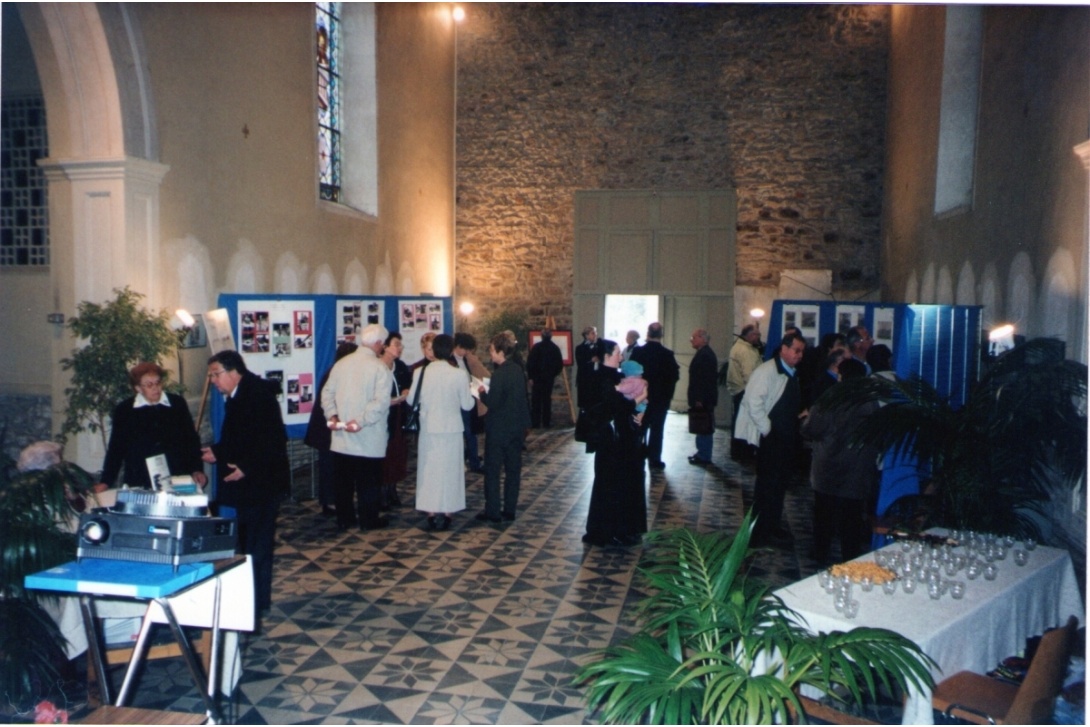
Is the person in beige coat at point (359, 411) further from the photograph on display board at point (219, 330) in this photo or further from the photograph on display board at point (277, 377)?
the photograph on display board at point (219, 330)

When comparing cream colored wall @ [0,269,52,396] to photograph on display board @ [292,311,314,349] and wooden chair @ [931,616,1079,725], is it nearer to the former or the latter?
photograph on display board @ [292,311,314,349]

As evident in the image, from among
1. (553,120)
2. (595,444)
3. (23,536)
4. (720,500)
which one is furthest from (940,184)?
(23,536)

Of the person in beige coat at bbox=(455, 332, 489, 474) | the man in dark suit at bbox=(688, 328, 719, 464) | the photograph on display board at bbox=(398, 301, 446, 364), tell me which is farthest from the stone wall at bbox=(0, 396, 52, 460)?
the man in dark suit at bbox=(688, 328, 719, 464)

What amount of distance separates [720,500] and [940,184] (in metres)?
3.96

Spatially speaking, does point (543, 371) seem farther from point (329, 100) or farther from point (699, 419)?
point (329, 100)

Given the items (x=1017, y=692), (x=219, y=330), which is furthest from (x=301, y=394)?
(x=1017, y=692)

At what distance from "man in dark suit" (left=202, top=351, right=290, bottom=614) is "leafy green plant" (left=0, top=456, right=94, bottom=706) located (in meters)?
1.21

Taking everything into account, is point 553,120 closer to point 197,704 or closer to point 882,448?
point 882,448

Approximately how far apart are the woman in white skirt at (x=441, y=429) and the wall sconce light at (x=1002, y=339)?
11.8 ft

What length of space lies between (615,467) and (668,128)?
8257mm

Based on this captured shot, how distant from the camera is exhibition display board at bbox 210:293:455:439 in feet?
23.3

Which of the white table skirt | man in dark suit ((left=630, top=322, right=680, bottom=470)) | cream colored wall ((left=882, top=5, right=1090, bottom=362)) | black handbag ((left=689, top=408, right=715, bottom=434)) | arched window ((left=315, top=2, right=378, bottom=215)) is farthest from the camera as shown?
arched window ((left=315, top=2, right=378, bottom=215))

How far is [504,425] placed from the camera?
22.7ft

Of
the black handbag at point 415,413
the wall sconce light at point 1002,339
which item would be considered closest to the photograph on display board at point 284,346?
the black handbag at point 415,413
